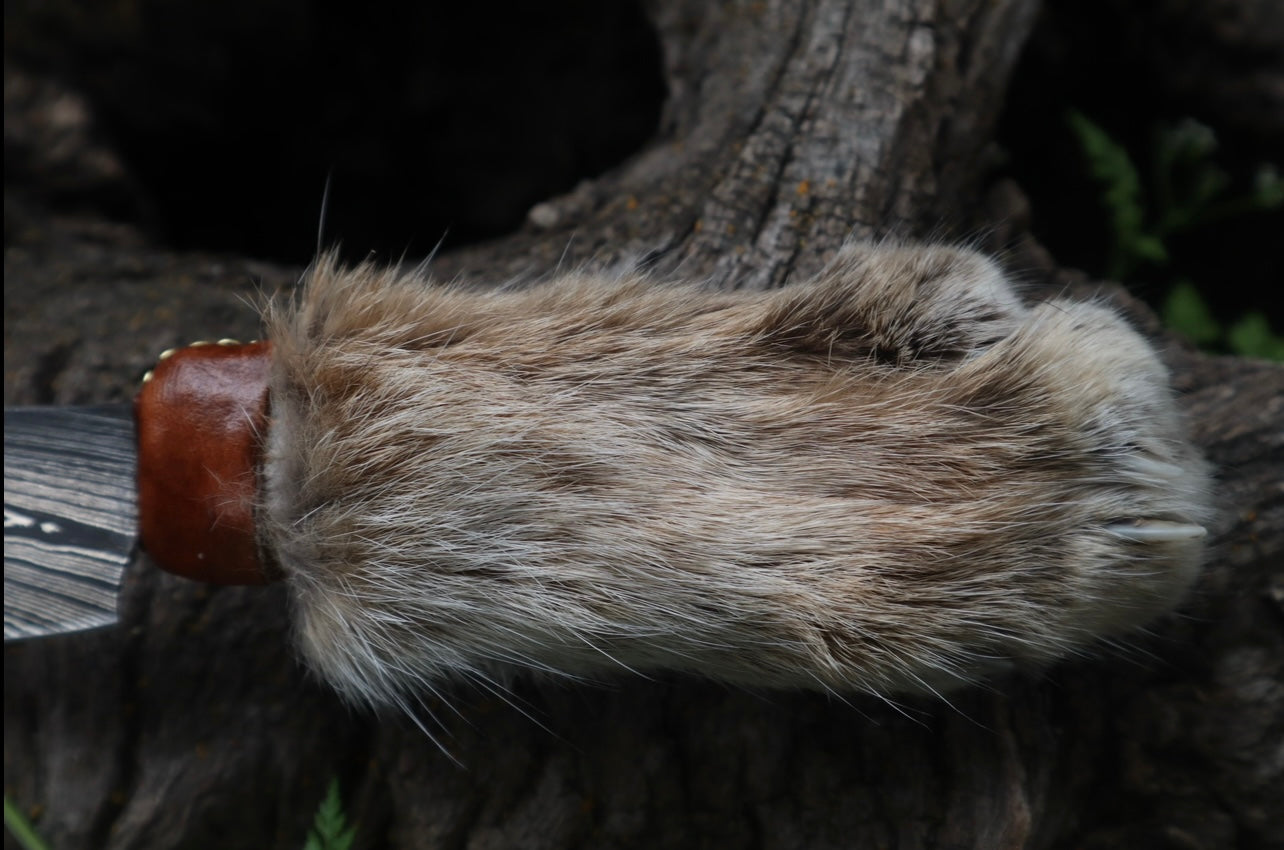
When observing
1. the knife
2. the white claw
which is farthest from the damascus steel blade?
the white claw

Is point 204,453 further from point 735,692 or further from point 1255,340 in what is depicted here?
point 1255,340

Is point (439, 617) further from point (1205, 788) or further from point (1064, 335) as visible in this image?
point (1205, 788)

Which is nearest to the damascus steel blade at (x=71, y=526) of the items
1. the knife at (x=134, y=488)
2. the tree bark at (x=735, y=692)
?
the knife at (x=134, y=488)

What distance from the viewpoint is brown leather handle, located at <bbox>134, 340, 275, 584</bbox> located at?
1034 millimetres

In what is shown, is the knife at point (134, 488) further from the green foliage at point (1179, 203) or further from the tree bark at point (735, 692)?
the green foliage at point (1179, 203)

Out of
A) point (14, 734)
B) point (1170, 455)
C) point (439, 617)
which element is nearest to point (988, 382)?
point (1170, 455)

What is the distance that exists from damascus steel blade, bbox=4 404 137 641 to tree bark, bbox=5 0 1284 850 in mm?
162

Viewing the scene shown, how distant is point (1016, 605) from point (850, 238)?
48 cm

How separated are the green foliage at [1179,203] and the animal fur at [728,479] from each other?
749 millimetres

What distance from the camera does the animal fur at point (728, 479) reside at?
0.92m

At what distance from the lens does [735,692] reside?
1141 millimetres

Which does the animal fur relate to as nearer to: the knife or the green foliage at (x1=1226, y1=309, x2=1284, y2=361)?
the knife

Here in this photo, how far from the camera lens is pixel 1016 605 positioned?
3.01 feet

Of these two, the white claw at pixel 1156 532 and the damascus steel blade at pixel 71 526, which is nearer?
the white claw at pixel 1156 532
